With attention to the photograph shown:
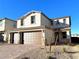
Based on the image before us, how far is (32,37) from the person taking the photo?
21625 mm

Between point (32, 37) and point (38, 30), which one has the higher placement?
point (38, 30)

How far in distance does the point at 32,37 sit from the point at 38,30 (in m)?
1.80

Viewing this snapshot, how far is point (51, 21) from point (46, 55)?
58.4ft

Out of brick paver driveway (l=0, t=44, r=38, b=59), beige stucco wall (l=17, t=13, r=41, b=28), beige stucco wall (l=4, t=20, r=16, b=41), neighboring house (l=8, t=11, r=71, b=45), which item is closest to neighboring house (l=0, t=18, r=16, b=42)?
beige stucco wall (l=4, t=20, r=16, b=41)

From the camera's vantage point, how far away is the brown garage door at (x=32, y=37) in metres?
20.9

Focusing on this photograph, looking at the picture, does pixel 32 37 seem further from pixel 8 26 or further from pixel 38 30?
pixel 8 26

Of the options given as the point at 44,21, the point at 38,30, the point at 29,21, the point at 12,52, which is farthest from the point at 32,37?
the point at 12,52

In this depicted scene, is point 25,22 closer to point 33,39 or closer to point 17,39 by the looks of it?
point 17,39

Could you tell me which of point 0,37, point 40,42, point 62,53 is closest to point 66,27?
point 40,42

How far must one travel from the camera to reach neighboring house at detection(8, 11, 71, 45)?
20938 mm

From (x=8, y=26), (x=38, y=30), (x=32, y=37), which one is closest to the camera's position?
(x=38, y=30)

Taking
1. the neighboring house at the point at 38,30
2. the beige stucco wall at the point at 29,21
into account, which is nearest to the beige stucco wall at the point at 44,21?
the neighboring house at the point at 38,30

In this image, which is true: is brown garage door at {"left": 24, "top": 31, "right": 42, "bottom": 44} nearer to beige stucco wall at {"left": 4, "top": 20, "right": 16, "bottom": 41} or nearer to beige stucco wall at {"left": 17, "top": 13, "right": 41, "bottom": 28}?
beige stucco wall at {"left": 17, "top": 13, "right": 41, "bottom": 28}

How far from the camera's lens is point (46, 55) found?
1329 centimetres
